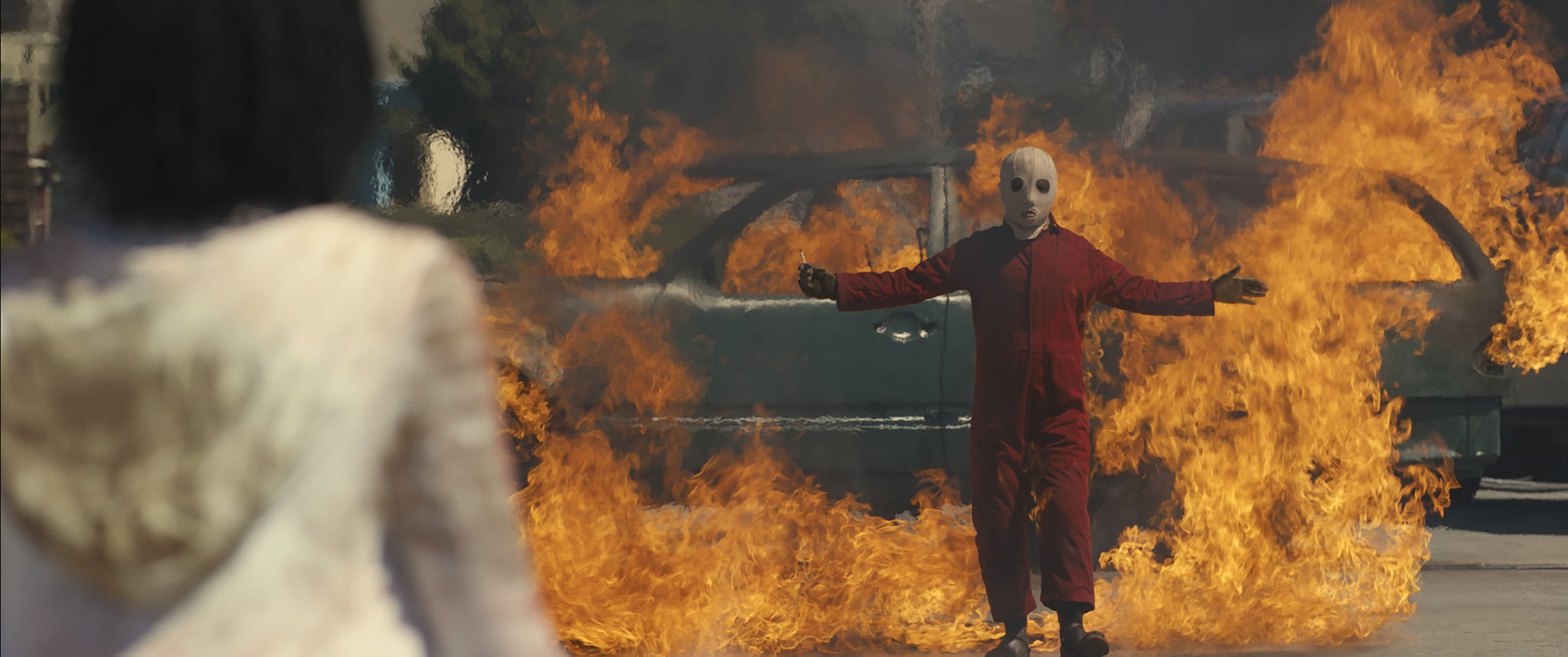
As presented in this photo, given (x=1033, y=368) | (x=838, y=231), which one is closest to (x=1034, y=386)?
(x=1033, y=368)

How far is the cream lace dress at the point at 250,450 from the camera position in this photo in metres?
1.37

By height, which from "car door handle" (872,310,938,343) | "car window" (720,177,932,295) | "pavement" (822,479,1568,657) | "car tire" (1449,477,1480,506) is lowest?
"pavement" (822,479,1568,657)

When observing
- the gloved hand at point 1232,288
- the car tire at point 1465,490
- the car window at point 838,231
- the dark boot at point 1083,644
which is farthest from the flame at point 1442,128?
the dark boot at point 1083,644

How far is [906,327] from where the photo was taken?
652cm

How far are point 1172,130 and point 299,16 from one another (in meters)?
8.22

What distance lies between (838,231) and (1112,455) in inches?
54.1

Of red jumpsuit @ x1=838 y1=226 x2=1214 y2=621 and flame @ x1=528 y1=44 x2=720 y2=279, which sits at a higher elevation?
flame @ x1=528 y1=44 x2=720 y2=279

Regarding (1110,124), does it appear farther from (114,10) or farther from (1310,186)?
(114,10)

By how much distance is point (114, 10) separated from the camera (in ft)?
4.56

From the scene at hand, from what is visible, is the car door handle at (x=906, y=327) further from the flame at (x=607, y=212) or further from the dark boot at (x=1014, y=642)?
the dark boot at (x=1014, y=642)

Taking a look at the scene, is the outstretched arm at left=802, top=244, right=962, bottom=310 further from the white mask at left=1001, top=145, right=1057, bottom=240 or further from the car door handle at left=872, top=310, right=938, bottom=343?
the car door handle at left=872, top=310, right=938, bottom=343

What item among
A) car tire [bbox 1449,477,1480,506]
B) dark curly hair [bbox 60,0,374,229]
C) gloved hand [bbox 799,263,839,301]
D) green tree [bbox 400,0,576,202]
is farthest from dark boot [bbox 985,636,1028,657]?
dark curly hair [bbox 60,0,374,229]

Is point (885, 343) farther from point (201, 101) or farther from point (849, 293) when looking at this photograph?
point (201, 101)

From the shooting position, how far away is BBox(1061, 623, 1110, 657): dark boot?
16.8 feet
